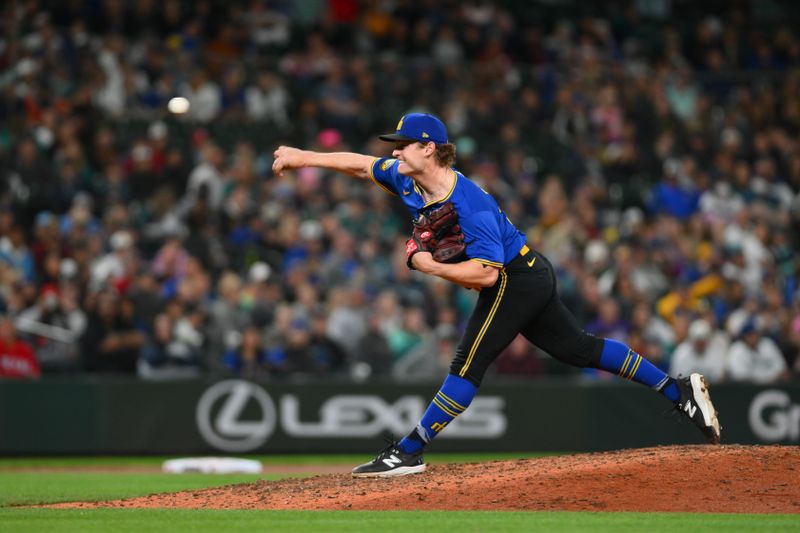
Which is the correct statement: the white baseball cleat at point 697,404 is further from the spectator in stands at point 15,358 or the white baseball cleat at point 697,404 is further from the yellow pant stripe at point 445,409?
the spectator in stands at point 15,358

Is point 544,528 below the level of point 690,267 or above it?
below

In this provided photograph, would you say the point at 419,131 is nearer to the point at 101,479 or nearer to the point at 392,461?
the point at 392,461

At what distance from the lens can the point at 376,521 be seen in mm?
6516

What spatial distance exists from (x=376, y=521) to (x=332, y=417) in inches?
297

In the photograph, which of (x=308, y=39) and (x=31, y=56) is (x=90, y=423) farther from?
(x=308, y=39)

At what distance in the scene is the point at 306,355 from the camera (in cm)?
1418

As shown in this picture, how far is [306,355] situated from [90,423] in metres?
2.51

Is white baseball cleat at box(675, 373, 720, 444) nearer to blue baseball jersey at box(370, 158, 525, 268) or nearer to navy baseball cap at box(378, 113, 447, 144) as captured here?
blue baseball jersey at box(370, 158, 525, 268)

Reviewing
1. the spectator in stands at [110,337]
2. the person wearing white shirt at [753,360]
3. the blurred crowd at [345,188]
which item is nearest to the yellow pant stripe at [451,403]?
the blurred crowd at [345,188]

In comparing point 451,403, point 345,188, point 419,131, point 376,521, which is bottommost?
point 376,521

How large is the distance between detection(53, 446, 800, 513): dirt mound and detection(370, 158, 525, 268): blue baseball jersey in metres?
1.35

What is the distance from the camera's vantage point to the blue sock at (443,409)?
7715mm

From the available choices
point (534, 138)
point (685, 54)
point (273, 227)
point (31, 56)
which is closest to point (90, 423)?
point (273, 227)

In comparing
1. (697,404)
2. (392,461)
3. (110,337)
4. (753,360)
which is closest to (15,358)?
(110,337)
